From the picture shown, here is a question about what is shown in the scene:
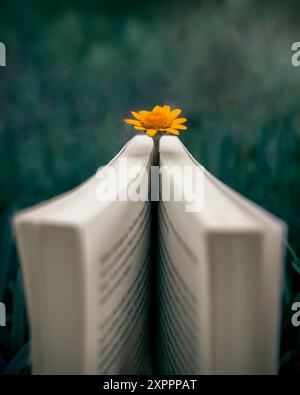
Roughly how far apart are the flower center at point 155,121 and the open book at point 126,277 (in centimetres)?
10

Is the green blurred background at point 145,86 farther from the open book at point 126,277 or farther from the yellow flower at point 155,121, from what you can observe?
the open book at point 126,277

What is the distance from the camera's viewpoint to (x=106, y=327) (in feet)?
0.45

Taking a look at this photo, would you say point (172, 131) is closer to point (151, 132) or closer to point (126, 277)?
point (151, 132)

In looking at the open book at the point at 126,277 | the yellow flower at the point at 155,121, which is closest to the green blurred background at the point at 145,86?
the yellow flower at the point at 155,121

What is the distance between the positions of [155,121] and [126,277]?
0.12 metres

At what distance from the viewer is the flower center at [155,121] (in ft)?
0.81

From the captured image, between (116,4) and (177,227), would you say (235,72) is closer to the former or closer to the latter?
(116,4)

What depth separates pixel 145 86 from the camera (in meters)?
0.49

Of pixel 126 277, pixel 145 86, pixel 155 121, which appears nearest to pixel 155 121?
pixel 155 121

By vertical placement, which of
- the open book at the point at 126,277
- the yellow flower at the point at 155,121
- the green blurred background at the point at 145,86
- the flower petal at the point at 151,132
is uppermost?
the green blurred background at the point at 145,86

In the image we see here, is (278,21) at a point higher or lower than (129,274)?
higher

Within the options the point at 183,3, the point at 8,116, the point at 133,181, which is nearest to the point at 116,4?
the point at 183,3
